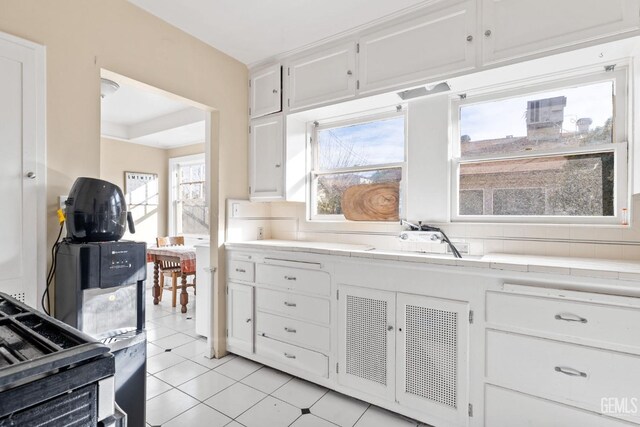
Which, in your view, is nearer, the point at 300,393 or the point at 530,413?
the point at 530,413

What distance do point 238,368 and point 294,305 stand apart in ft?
2.44

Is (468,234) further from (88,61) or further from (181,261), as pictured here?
(181,261)

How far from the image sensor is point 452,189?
2.27 m

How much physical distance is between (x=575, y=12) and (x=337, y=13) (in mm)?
1330

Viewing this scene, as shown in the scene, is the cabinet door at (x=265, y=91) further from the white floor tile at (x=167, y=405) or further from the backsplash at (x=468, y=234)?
the white floor tile at (x=167, y=405)

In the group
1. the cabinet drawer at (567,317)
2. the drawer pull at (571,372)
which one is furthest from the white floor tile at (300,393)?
the drawer pull at (571,372)

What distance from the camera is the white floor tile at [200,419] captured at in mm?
1788

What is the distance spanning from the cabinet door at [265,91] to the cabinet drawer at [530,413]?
247 cm

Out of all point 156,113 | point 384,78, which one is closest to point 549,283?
point 384,78

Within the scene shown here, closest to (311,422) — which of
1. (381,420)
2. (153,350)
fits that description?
(381,420)

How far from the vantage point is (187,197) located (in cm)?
541

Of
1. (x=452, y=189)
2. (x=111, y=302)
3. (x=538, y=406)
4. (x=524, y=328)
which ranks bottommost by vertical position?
(x=538, y=406)

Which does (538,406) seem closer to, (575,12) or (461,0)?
(575,12)

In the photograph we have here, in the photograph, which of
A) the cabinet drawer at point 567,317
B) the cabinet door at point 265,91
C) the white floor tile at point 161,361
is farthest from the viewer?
the cabinet door at point 265,91
